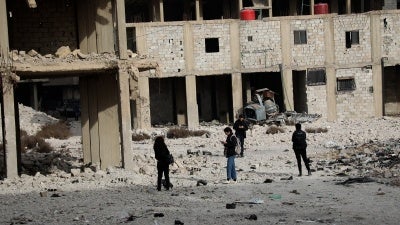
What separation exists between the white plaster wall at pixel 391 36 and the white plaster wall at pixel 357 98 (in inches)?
57.8

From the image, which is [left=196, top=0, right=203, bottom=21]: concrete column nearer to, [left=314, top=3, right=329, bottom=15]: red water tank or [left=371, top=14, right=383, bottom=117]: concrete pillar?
[left=314, top=3, right=329, bottom=15]: red water tank

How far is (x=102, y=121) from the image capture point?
Answer: 2206cm

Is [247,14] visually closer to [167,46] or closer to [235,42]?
[235,42]

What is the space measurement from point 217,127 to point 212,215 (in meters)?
25.1

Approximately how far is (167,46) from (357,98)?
10.8 meters

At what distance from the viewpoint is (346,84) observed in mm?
39812

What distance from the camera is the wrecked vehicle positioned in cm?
3759

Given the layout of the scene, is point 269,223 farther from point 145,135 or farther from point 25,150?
point 145,135

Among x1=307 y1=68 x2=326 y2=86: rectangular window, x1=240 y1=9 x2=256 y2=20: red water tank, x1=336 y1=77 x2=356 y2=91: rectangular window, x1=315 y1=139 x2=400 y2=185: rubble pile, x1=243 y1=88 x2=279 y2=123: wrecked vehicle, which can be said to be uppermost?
x1=240 y1=9 x2=256 y2=20: red water tank

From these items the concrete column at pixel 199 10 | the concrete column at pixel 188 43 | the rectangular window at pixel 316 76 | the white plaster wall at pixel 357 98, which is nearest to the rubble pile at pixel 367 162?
the rectangular window at pixel 316 76

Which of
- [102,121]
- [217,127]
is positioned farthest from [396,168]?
[217,127]

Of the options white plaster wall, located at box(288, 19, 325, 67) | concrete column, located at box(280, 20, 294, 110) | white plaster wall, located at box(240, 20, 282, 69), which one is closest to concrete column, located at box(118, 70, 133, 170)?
white plaster wall, located at box(240, 20, 282, 69)

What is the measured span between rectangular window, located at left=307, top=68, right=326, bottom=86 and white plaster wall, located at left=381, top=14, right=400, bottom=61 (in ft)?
11.7

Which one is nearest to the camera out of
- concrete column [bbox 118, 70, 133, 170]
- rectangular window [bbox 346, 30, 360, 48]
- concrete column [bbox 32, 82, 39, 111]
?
concrete column [bbox 118, 70, 133, 170]
